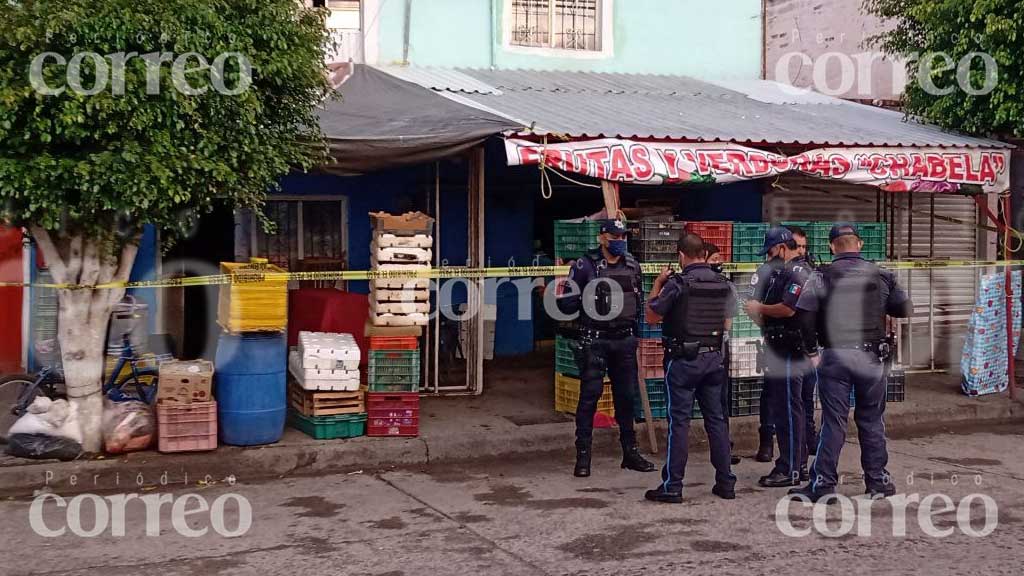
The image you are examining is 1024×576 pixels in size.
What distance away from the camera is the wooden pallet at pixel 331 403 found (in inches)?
335

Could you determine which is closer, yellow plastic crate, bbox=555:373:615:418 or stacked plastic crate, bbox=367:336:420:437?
stacked plastic crate, bbox=367:336:420:437

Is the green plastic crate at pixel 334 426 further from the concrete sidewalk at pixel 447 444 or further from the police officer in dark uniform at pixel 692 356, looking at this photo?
the police officer in dark uniform at pixel 692 356

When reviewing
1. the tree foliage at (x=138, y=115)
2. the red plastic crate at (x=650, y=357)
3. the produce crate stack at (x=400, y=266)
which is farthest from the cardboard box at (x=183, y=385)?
the red plastic crate at (x=650, y=357)

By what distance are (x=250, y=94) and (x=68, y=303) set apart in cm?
216

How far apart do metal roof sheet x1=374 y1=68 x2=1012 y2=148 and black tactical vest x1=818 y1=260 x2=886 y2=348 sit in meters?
2.86

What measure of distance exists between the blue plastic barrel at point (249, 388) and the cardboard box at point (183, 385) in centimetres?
16

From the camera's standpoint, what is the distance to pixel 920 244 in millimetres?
13867

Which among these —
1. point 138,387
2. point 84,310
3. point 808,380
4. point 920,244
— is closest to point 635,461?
point 808,380

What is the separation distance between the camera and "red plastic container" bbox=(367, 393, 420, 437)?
8.69 meters

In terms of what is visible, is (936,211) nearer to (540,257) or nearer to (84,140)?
(540,257)

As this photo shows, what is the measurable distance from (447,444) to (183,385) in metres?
2.20

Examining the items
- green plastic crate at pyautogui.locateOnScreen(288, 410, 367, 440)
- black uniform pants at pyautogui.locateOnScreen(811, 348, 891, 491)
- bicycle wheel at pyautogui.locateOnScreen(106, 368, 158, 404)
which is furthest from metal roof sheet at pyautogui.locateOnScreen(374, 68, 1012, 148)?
bicycle wheel at pyautogui.locateOnScreen(106, 368, 158, 404)

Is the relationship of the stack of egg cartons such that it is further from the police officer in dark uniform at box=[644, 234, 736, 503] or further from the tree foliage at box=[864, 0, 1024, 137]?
the police officer in dark uniform at box=[644, 234, 736, 503]

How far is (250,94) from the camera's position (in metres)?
7.28
